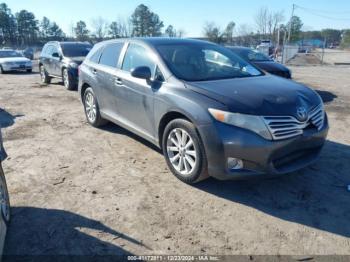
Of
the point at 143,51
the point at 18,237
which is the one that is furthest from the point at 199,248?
the point at 143,51

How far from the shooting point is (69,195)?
3809 mm

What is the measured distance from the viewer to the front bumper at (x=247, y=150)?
3355 millimetres

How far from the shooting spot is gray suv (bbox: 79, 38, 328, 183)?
11.2 ft

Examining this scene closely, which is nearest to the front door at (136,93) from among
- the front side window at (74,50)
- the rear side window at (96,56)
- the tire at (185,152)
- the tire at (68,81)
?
the tire at (185,152)

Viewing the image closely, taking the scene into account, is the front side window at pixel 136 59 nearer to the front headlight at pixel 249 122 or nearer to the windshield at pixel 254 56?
the front headlight at pixel 249 122

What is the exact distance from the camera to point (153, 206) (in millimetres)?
3580

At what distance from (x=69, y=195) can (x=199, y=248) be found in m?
1.75

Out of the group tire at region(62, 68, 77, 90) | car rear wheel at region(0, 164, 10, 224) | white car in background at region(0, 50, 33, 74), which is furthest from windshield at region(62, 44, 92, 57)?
car rear wheel at region(0, 164, 10, 224)

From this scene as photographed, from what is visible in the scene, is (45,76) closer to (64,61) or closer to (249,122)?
(64,61)

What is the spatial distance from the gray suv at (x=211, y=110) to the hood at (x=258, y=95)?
0.03ft

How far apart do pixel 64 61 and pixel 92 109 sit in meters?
5.91

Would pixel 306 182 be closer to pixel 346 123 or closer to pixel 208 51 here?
pixel 208 51

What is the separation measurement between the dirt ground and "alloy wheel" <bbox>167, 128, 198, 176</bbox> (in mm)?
226

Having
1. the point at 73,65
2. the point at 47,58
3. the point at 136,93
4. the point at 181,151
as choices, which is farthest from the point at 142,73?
the point at 47,58
